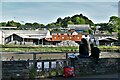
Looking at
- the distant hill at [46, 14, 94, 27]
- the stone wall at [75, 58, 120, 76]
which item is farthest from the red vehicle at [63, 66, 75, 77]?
the distant hill at [46, 14, 94, 27]

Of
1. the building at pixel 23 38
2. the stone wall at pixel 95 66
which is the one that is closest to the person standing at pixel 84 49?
the stone wall at pixel 95 66

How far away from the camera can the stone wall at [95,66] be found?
A: 1559cm

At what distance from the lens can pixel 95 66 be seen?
16125 millimetres

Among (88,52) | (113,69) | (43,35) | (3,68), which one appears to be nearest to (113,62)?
(113,69)

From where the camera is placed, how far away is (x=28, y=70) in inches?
559

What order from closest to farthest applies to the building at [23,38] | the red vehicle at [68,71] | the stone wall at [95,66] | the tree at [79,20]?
the red vehicle at [68,71] → the stone wall at [95,66] → the building at [23,38] → the tree at [79,20]

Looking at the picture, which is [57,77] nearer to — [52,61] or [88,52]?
[52,61]

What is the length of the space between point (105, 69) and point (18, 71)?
4906 mm

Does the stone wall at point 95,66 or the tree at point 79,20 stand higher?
the tree at point 79,20

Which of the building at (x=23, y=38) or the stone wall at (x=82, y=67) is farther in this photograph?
the building at (x=23, y=38)

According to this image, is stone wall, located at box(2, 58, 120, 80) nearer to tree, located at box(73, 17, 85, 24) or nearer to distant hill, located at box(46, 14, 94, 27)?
distant hill, located at box(46, 14, 94, 27)

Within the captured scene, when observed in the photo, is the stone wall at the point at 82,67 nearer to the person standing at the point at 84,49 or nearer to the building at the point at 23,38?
the person standing at the point at 84,49

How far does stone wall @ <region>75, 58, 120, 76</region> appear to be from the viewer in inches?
614

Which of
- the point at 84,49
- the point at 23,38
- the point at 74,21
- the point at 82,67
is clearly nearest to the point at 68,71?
the point at 82,67
